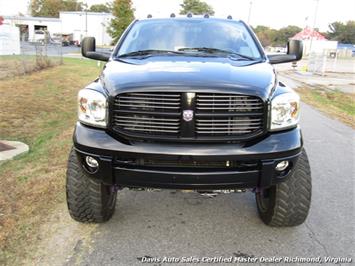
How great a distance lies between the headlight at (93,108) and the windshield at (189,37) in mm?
1169

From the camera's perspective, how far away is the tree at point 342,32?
371ft

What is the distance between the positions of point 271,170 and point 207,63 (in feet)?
3.60

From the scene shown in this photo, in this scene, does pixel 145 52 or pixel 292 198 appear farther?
pixel 145 52

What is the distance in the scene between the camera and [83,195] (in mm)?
3277

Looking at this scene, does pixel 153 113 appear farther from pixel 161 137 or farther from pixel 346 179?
pixel 346 179

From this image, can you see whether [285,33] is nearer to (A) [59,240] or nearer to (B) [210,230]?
(B) [210,230]

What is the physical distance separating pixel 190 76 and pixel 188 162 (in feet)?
2.11

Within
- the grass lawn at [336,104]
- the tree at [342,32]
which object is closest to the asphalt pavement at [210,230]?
the grass lawn at [336,104]

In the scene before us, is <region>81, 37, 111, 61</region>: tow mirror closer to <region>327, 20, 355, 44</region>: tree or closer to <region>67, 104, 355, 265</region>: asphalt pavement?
<region>67, 104, 355, 265</region>: asphalt pavement

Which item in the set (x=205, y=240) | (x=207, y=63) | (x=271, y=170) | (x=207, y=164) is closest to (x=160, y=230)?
(x=205, y=240)

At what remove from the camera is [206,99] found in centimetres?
280

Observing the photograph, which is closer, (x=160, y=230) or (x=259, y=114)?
(x=259, y=114)

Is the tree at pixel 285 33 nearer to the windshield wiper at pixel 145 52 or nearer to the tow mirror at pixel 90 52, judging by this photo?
the tow mirror at pixel 90 52

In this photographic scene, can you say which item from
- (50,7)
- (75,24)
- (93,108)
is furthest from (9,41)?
(50,7)
